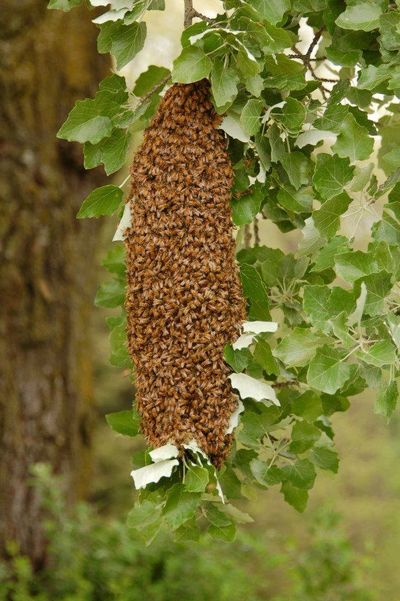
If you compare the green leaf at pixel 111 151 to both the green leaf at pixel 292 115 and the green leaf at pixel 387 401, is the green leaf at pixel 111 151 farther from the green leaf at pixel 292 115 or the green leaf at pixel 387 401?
the green leaf at pixel 387 401

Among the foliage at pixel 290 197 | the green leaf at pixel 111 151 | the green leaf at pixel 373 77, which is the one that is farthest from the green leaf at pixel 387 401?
the green leaf at pixel 111 151

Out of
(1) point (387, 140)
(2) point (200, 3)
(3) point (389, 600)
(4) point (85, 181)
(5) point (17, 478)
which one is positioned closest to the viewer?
(1) point (387, 140)

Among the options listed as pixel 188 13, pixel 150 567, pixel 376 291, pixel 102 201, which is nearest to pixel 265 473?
pixel 376 291

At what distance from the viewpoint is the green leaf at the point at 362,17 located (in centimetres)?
120

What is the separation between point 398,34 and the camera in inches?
47.6

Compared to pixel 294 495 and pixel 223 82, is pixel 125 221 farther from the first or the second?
pixel 294 495

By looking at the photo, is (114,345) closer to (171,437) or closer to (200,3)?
(171,437)

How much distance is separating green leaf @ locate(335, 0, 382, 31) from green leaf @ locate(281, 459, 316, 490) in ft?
2.25

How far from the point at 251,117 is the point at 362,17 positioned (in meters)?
0.21

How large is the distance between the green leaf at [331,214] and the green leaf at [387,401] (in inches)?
9.5

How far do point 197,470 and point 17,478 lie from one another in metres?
2.29

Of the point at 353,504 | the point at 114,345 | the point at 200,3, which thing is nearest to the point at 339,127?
the point at 114,345

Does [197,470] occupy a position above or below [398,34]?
below

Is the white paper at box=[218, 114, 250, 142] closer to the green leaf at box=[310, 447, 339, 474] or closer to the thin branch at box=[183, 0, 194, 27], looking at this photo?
the thin branch at box=[183, 0, 194, 27]
